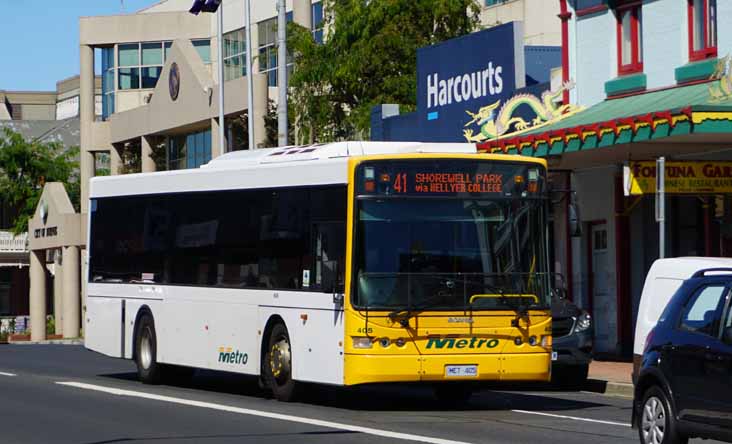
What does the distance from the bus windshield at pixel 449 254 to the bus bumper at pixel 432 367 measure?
0.58 metres

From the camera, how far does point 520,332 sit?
60.7 feet

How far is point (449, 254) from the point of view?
18375 mm

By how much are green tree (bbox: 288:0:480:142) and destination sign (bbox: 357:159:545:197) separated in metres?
20.0

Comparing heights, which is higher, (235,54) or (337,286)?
(235,54)

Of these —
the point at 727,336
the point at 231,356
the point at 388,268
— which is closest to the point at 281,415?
the point at 388,268

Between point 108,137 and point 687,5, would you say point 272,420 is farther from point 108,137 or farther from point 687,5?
point 108,137

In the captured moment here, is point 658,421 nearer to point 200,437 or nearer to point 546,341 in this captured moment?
point 200,437

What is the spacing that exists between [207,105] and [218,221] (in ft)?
103

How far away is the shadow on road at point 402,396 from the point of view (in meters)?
19.6

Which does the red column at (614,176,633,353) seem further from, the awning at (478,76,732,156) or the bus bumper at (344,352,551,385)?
the bus bumper at (344,352,551,385)

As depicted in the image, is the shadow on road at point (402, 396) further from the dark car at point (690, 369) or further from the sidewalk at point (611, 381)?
the dark car at point (690, 369)

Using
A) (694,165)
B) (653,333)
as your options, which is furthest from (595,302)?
(653,333)

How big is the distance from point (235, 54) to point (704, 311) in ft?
166

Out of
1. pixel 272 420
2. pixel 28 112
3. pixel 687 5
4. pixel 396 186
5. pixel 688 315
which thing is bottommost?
pixel 272 420
